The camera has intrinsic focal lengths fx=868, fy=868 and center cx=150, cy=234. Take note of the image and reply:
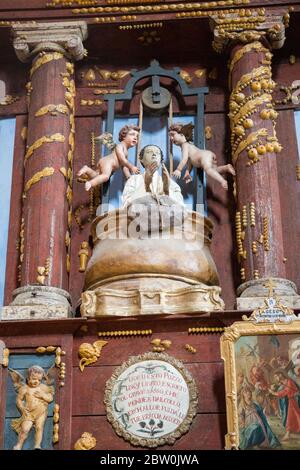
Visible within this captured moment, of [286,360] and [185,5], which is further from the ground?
[185,5]

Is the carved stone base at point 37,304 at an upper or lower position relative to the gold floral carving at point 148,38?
lower

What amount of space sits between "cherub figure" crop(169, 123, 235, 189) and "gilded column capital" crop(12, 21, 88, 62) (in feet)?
4.06

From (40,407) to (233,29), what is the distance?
3.97 m

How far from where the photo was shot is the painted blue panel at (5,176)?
7.91 m

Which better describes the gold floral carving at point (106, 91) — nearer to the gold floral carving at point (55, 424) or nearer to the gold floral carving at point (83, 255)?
the gold floral carving at point (83, 255)

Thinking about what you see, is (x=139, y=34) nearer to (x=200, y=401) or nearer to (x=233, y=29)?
(x=233, y=29)

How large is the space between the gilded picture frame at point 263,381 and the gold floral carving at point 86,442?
996mm

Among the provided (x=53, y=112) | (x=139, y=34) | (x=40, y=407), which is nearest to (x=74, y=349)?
(x=40, y=407)

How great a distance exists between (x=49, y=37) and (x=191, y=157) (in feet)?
5.86

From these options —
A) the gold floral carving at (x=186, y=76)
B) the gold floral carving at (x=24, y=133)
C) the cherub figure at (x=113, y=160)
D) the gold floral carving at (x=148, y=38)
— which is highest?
the gold floral carving at (x=148, y=38)

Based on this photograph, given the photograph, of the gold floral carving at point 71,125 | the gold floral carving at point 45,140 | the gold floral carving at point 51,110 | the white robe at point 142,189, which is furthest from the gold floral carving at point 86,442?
the gold floral carving at point 51,110

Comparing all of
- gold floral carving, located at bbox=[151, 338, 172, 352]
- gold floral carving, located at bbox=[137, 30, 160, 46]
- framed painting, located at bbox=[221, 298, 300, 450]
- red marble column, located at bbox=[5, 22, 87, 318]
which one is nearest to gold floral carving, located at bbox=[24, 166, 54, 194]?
red marble column, located at bbox=[5, 22, 87, 318]

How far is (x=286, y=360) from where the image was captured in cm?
622

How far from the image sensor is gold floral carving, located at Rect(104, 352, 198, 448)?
246 inches
